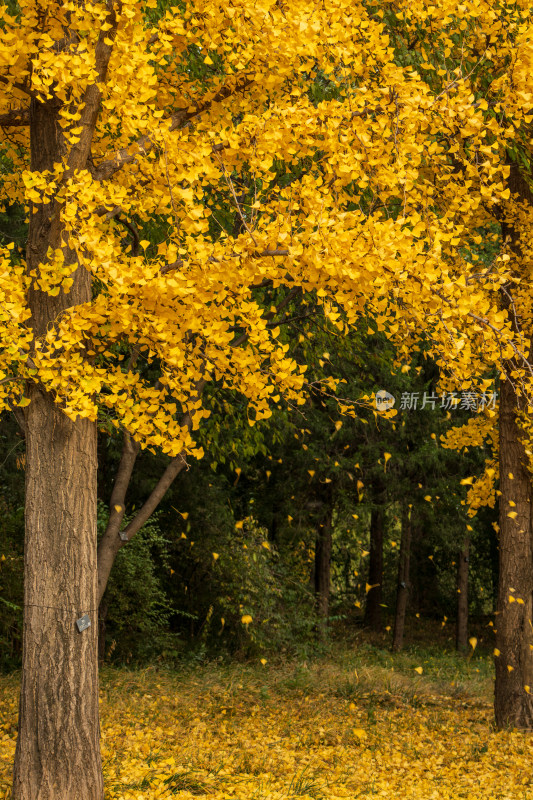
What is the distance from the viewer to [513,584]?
7.59 meters

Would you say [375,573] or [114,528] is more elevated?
[114,528]

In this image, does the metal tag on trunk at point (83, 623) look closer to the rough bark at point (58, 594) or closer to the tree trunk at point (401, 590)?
the rough bark at point (58, 594)

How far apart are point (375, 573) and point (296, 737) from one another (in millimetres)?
9925

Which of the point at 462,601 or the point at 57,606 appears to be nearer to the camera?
the point at 57,606

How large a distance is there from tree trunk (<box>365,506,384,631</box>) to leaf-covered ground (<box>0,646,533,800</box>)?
5371 mm

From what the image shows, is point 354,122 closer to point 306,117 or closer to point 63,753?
point 306,117

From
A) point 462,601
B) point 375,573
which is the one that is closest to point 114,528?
point 375,573

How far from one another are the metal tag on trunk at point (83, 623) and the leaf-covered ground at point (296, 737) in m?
0.93

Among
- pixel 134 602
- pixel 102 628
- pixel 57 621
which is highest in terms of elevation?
pixel 57 621

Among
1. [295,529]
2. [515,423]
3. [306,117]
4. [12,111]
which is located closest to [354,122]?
[306,117]

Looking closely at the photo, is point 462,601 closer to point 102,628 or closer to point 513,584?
point 102,628

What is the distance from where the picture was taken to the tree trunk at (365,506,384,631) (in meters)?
16.0

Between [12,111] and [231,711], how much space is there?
5983mm

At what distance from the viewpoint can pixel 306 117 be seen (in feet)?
14.3
